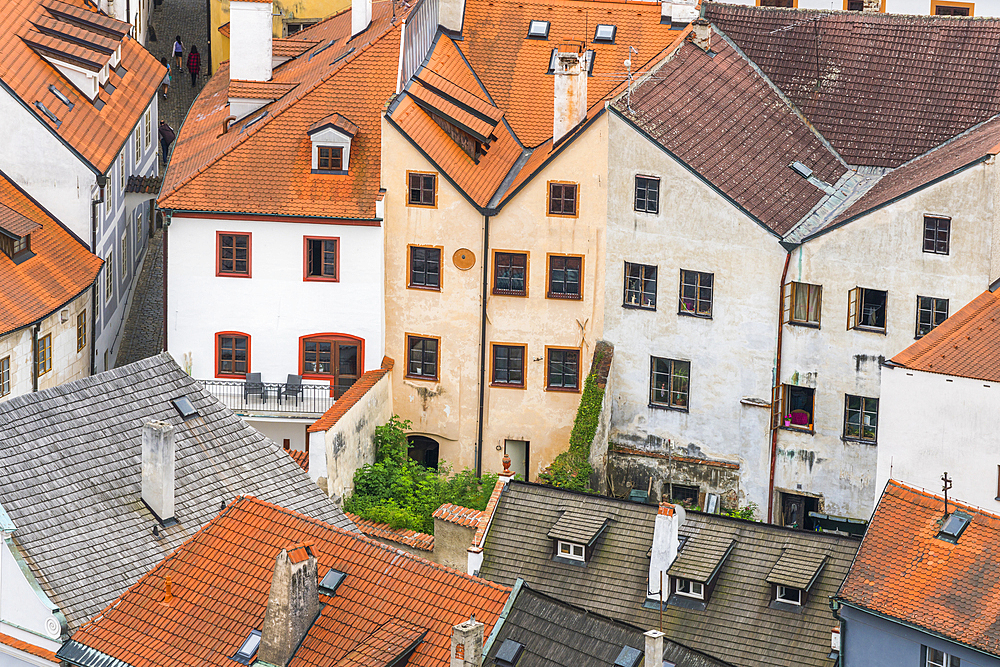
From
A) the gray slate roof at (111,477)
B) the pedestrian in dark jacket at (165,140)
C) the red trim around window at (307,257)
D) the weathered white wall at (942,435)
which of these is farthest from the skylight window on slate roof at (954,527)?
the pedestrian in dark jacket at (165,140)

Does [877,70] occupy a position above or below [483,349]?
above

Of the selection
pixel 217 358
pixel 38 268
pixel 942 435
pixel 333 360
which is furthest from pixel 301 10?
pixel 942 435

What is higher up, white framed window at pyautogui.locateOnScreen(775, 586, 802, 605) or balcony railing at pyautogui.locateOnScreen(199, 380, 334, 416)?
balcony railing at pyautogui.locateOnScreen(199, 380, 334, 416)

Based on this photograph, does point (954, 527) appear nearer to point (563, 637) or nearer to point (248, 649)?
point (563, 637)

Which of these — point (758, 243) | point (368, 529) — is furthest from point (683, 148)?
point (368, 529)

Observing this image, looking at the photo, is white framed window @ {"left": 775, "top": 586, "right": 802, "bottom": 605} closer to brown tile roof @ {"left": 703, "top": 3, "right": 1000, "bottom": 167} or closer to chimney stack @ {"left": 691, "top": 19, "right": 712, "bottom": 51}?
brown tile roof @ {"left": 703, "top": 3, "right": 1000, "bottom": 167}

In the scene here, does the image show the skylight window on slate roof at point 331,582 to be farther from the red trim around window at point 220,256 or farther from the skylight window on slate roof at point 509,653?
the red trim around window at point 220,256

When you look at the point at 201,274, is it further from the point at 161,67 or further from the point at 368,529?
the point at 161,67

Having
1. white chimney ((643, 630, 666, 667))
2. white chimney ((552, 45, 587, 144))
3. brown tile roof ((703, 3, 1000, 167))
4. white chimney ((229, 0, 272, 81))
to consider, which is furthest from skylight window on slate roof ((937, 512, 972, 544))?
white chimney ((229, 0, 272, 81))
